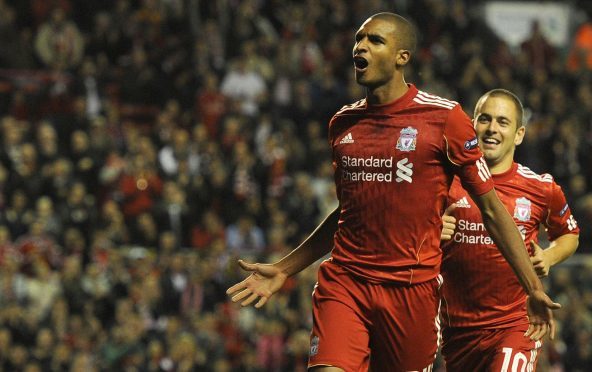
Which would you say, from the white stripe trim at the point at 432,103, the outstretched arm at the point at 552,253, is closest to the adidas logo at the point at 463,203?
the outstretched arm at the point at 552,253

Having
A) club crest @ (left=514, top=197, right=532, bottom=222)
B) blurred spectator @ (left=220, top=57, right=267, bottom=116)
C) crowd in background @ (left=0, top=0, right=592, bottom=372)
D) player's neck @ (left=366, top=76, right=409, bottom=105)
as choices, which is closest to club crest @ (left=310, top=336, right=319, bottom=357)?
player's neck @ (left=366, top=76, right=409, bottom=105)

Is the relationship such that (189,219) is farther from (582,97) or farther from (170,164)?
(582,97)

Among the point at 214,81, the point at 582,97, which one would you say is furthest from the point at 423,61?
the point at 214,81

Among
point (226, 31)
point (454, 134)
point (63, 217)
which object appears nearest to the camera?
point (454, 134)

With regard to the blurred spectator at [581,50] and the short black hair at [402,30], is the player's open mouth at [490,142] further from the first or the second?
the blurred spectator at [581,50]

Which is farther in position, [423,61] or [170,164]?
[423,61]

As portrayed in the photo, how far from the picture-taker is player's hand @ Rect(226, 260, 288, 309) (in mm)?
7004

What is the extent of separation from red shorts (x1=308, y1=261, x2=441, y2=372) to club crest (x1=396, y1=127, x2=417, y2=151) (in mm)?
767

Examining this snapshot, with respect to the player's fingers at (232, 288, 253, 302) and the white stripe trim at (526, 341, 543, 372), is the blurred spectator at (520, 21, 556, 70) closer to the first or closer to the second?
the white stripe trim at (526, 341, 543, 372)

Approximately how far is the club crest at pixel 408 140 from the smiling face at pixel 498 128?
4.70 feet

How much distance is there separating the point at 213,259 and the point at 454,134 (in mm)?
9612

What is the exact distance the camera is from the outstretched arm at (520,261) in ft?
21.3

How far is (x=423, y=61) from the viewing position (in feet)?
70.8

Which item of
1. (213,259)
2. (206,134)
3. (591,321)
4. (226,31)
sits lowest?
(591,321)
